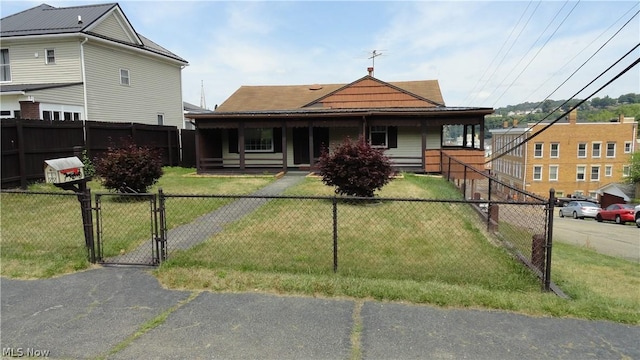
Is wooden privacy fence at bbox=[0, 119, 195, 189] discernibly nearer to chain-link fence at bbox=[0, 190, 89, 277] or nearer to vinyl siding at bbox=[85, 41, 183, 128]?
chain-link fence at bbox=[0, 190, 89, 277]

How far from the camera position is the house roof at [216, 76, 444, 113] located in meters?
19.4

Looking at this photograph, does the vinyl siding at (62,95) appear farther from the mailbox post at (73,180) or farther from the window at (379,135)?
the window at (379,135)

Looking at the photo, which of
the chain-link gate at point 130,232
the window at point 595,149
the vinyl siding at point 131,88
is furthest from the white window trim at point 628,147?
the chain-link gate at point 130,232

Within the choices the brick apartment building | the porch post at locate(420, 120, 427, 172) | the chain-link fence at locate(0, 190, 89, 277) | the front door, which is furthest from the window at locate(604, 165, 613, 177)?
the chain-link fence at locate(0, 190, 89, 277)

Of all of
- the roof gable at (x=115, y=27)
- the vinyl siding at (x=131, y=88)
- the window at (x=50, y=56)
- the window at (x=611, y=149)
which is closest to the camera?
the window at (x=50, y=56)

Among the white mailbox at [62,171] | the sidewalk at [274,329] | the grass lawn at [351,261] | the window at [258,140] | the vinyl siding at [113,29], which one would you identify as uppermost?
the vinyl siding at [113,29]

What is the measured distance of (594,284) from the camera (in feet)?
19.2

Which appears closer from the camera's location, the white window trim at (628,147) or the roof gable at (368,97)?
the roof gable at (368,97)

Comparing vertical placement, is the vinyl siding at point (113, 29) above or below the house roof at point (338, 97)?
above

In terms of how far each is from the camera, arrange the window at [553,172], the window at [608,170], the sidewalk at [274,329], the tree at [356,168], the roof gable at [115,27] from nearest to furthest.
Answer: the sidewalk at [274,329] < the tree at [356,168] < the roof gable at [115,27] < the window at [608,170] < the window at [553,172]

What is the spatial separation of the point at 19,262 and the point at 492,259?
7056mm

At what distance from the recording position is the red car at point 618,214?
94.3 ft

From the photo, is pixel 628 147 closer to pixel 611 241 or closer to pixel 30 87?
pixel 611 241

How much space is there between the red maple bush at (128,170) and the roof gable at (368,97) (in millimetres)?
10764
